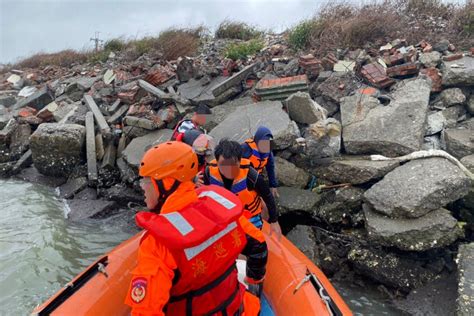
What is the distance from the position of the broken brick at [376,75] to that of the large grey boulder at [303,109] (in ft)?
3.13

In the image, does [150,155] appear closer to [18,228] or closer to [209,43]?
[18,228]

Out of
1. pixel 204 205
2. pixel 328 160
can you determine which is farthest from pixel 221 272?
pixel 328 160

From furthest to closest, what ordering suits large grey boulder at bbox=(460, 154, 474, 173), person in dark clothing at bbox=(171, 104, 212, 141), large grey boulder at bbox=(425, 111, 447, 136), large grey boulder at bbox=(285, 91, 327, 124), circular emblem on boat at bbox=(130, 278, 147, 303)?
large grey boulder at bbox=(285, 91, 327, 124) < large grey boulder at bbox=(425, 111, 447, 136) < large grey boulder at bbox=(460, 154, 474, 173) < person in dark clothing at bbox=(171, 104, 212, 141) < circular emblem on boat at bbox=(130, 278, 147, 303)

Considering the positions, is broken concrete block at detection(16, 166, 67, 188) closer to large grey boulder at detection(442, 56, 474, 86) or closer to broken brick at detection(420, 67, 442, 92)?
broken brick at detection(420, 67, 442, 92)

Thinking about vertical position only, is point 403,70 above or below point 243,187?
above

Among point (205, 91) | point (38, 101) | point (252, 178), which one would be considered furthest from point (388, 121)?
point (38, 101)

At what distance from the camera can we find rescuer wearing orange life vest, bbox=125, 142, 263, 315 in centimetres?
170

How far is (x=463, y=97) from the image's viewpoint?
5730mm

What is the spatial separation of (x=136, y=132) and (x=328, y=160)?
3266 mm

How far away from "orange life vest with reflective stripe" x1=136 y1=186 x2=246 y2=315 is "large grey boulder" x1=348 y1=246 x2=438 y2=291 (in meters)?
2.55

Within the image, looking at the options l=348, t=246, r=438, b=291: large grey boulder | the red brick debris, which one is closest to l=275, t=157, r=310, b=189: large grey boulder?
l=348, t=246, r=438, b=291: large grey boulder

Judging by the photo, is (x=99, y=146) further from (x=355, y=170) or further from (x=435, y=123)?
(x=435, y=123)

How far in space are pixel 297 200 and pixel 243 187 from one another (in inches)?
69.1

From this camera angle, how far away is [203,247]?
5.96ft
